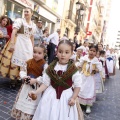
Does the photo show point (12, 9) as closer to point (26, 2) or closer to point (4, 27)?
point (26, 2)

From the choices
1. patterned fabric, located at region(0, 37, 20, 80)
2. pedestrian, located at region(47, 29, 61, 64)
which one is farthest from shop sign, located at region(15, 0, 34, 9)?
patterned fabric, located at region(0, 37, 20, 80)

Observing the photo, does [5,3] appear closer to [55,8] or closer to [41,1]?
[41,1]

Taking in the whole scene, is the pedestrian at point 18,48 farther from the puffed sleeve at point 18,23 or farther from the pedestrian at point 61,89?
the pedestrian at point 61,89

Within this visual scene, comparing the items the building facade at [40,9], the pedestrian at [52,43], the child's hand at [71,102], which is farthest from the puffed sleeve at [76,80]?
the building facade at [40,9]

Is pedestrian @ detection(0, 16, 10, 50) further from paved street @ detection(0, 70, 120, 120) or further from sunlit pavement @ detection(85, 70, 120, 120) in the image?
sunlit pavement @ detection(85, 70, 120, 120)

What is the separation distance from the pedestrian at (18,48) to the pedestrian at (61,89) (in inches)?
85.3

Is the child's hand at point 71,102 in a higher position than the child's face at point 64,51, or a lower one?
lower

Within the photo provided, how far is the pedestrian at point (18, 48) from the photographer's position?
16.0 ft

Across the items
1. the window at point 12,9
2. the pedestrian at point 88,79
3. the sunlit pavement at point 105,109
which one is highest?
the window at point 12,9

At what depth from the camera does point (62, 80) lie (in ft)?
8.77

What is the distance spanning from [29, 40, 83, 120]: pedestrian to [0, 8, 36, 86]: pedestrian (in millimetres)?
2167

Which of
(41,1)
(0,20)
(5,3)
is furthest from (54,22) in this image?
(0,20)

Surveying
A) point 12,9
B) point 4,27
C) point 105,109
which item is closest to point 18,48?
point 4,27

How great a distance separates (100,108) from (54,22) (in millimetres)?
15488
